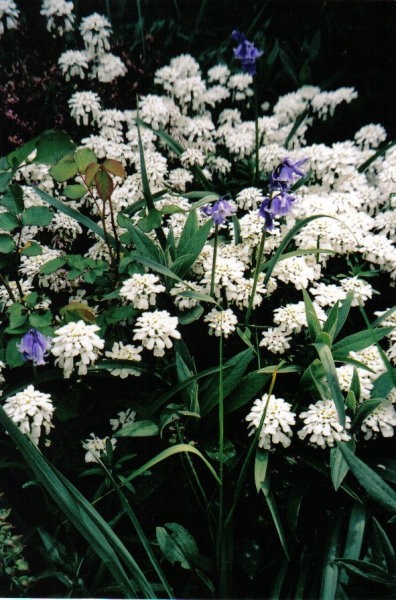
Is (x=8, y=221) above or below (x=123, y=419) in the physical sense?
above

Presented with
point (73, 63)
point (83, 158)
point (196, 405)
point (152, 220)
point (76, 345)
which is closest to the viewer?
point (76, 345)

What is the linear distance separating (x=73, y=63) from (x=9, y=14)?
412mm

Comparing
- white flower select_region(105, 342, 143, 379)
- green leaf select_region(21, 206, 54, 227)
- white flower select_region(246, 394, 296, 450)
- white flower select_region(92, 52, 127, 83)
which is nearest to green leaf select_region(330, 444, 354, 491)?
white flower select_region(246, 394, 296, 450)

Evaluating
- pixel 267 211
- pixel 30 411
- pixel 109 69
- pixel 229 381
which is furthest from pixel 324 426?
pixel 109 69

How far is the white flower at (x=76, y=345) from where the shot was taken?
132 cm

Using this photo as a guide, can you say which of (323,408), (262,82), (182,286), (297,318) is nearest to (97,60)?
(262,82)

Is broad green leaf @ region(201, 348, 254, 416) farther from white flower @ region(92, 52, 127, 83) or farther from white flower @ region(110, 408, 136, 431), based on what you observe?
white flower @ region(92, 52, 127, 83)

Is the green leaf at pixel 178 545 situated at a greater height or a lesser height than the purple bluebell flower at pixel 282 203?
lesser

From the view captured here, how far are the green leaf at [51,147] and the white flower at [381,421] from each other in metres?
1.09

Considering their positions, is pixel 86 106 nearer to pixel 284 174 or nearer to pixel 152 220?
pixel 152 220

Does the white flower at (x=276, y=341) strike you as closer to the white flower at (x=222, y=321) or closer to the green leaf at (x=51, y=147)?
the white flower at (x=222, y=321)

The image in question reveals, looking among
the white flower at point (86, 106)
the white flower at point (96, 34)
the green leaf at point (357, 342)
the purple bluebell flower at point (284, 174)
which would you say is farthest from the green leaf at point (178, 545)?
the white flower at point (96, 34)

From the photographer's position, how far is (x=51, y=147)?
1511mm

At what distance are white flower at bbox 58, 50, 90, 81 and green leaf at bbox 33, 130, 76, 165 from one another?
132cm
